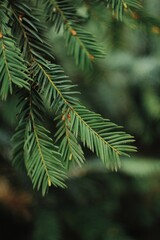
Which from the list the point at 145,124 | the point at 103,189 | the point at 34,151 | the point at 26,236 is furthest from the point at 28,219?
the point at 34,151

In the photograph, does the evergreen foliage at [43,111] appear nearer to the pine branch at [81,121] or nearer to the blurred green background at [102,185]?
the pine branch at [81,121]

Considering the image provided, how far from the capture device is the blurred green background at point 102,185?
4.81ft

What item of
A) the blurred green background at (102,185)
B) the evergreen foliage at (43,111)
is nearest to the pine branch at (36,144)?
the evergreen foliage at (43,111)

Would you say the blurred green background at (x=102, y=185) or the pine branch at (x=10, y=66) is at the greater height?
the pine branch at (x=10, y=66)

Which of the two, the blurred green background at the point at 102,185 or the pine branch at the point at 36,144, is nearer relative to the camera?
the pine branch at the point at 36,144

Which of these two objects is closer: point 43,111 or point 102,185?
point 43,111

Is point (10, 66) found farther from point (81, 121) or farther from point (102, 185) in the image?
point (102, 185)

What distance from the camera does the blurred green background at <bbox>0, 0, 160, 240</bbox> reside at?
1467 mm

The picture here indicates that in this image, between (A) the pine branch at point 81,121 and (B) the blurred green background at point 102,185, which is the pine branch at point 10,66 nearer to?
(A) the pine branch at point 81,121

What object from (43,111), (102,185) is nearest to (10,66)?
(43,111)

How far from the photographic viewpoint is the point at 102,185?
6.05 feet

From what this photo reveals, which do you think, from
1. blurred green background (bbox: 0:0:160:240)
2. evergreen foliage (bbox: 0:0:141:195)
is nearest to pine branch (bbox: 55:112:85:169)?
evergreen foliage (bbox: 0:0:141:195)

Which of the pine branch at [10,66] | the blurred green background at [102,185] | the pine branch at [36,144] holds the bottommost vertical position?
the blurred green background at [102,185]

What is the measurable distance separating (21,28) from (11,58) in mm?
78
